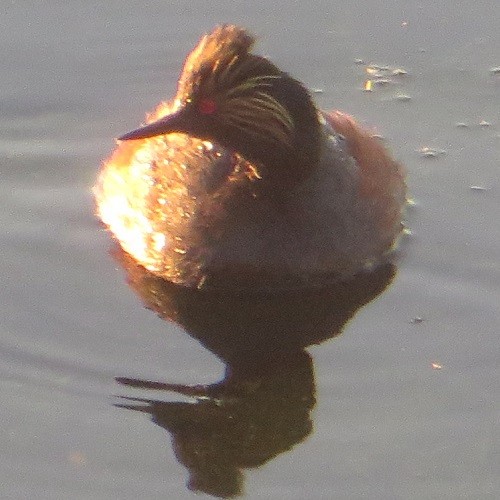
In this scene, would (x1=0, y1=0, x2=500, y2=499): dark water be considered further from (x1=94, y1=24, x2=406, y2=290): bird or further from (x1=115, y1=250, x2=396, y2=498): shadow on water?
(x1=94, y1=24, x2=406, y2=290): bird

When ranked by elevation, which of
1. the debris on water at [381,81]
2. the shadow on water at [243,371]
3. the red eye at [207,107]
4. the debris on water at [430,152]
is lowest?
the shadow on water at [243,371]

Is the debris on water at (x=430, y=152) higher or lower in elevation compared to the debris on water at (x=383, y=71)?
lower

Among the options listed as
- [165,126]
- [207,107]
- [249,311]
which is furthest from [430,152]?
[165,126]

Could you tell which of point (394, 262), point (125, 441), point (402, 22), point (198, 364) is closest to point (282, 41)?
point (402, 22)

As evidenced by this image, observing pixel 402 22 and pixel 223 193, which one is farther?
pixel 402 22

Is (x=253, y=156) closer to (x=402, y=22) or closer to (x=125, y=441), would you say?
(x=125, y=441)

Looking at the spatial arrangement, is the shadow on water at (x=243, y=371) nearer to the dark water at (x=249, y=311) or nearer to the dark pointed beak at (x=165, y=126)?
the dark water at (x=249, y=311)

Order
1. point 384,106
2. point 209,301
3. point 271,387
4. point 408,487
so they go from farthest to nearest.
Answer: point 384,106 < point 209,301 < point 271,387 < point 408,487

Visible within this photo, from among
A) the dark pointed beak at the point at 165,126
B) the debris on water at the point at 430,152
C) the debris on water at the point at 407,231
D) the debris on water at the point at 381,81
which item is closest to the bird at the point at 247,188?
the dark pointed beak at the point at 165,126
